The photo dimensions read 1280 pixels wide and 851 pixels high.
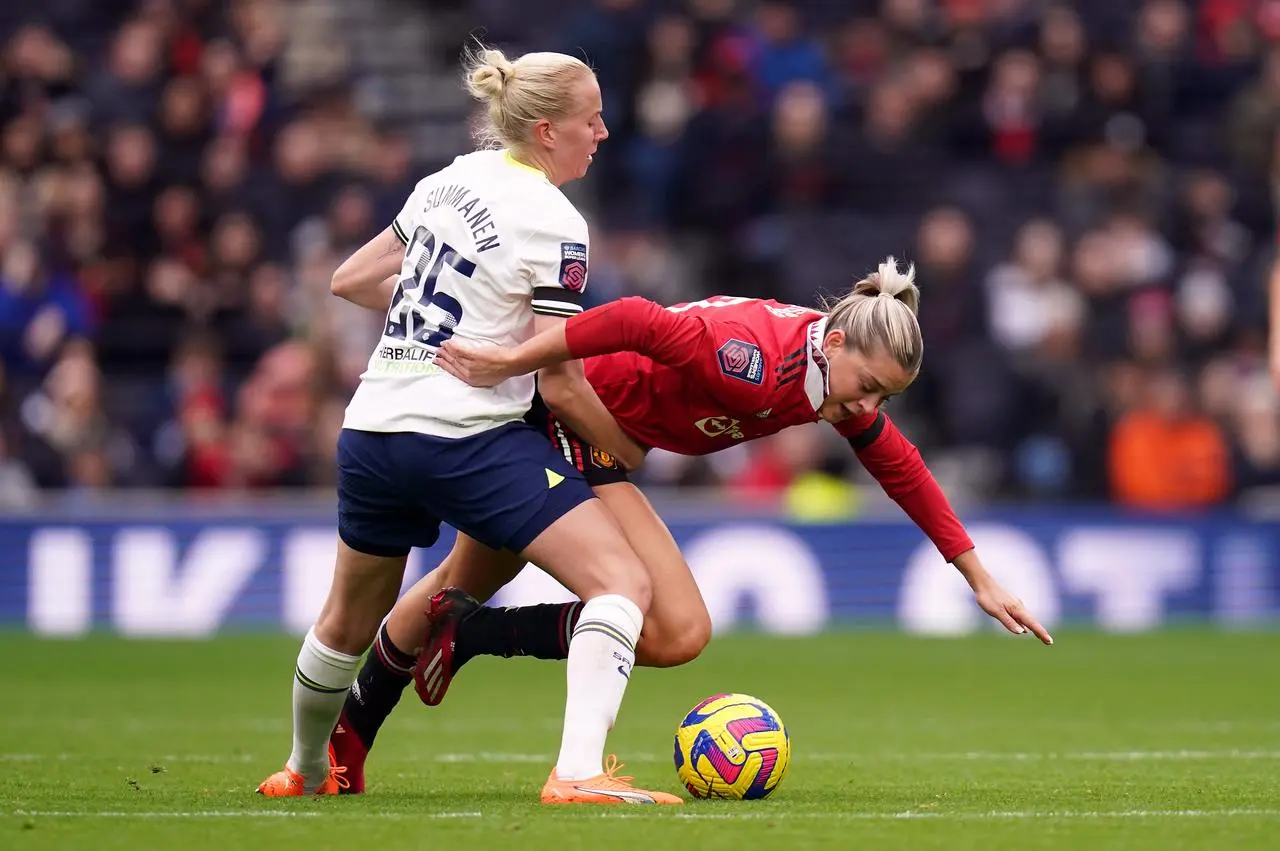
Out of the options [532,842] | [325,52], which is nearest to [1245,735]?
[532,842]

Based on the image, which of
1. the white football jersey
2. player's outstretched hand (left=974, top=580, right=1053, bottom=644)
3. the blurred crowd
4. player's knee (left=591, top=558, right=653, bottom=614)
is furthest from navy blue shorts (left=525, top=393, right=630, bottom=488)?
the blurred crowd

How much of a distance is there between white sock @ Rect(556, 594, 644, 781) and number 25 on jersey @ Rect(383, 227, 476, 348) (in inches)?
35.5

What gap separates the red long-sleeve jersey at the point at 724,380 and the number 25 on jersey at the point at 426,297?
39 cm

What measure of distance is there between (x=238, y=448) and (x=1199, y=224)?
26.2 ft

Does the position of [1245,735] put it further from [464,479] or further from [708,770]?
[464,479]

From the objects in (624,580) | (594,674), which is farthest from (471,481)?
(594,674)

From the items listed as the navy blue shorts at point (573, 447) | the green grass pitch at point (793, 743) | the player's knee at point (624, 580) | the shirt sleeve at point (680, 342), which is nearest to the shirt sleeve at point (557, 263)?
the shirt sleeve at point (680, 342)

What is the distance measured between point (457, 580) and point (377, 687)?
0.45 metres

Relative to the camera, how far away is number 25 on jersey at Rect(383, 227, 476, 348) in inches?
226

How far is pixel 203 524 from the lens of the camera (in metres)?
14.3

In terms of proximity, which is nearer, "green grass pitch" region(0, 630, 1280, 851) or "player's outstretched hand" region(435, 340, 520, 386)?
"green grass pitch" region(0, 630, 1280, 851)

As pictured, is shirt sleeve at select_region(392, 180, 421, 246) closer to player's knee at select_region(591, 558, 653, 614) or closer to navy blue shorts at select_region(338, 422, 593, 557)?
navy blue shorts at select_region(338, 422, 593, 557)

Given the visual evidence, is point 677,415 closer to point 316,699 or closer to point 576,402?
point 576,402

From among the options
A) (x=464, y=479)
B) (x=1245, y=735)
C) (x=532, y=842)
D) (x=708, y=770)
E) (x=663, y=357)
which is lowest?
(x=1245, y=735)
